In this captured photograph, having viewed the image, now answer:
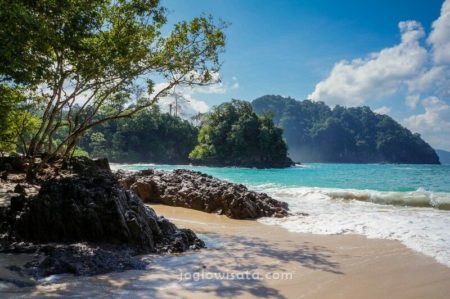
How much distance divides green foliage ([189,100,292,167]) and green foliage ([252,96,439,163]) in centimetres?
8637

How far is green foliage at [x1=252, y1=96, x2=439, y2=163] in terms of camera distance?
15275 centimetres

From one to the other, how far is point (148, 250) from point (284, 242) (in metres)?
2.90

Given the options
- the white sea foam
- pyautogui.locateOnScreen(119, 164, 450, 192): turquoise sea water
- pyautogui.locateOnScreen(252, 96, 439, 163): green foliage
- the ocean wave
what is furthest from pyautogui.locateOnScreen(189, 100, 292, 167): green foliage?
pyautogui.locateOnScreen(252, 96, 439, 163): green foliage

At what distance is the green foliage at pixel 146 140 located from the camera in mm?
82375

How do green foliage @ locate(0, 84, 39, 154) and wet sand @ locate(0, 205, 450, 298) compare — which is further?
green foliage @ locate(0, 84, 39, 154)

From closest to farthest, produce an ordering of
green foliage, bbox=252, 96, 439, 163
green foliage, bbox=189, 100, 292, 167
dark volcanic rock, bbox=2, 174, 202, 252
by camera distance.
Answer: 1. dark volcanic rock, bbox=2, 174, 202, 252
2. green foliage, bbox=189, 100, 292, 167
3. green foliage, bbox=252, 96, 439, 163

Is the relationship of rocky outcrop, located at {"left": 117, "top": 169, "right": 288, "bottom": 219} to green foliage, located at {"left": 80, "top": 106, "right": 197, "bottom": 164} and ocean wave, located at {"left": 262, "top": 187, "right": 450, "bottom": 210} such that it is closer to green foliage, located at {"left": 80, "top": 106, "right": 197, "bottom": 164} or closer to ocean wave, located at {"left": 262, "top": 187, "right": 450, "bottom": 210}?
ocean wave, located at {"left": 262, "top": 187, "right": 450, "bottom": 210}

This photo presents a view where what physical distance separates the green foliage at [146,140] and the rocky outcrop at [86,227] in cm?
7688

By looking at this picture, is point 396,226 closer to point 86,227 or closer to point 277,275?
point 277,275

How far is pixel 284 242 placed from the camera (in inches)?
294

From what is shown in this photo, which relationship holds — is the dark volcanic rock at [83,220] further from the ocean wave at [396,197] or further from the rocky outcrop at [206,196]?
the ocean wave at [396,197]

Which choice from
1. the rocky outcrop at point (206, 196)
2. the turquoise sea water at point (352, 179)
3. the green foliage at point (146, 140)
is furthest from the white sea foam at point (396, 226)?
the green foliage at point (146, 140)

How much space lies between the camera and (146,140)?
87312 mm

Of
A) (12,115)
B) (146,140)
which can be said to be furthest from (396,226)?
(146,140)
